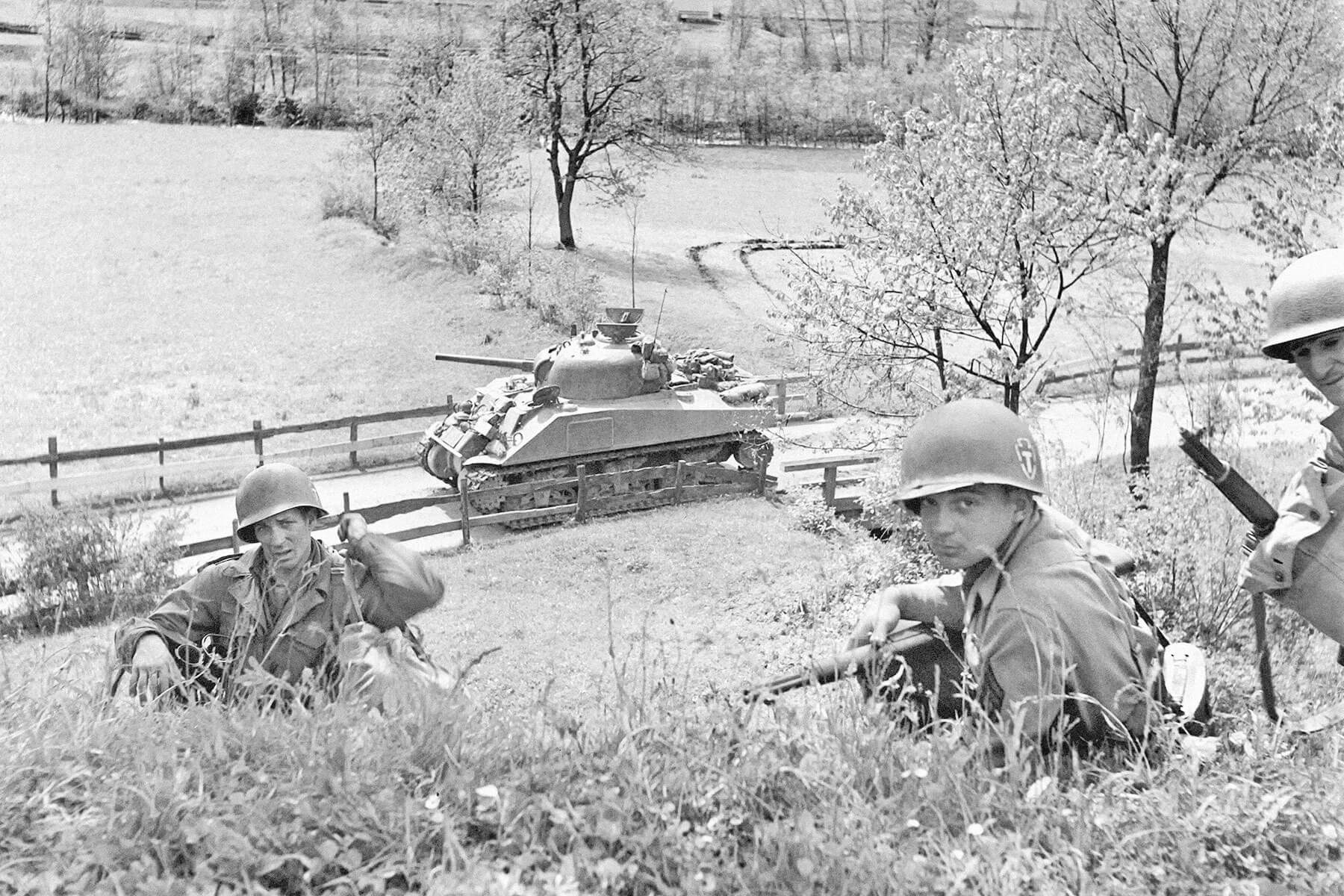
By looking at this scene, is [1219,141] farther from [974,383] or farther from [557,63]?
[557,63]

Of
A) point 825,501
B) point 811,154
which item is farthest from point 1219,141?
point 811,154

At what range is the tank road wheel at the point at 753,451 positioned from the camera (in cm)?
1956

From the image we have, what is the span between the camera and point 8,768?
2.93m

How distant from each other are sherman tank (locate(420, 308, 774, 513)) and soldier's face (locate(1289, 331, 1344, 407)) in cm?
1359

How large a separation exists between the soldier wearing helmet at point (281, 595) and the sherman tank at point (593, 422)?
12116 mm

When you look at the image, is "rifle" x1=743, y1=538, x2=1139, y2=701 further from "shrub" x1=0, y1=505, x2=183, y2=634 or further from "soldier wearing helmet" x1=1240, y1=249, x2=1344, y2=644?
"shrub" x1=0, y1=505, x2=183, y2=634

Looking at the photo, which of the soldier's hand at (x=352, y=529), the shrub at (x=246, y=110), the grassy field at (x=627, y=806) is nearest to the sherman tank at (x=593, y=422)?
the soldier's hand at (x=352, y=529)

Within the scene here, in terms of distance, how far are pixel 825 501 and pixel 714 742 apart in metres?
15.5

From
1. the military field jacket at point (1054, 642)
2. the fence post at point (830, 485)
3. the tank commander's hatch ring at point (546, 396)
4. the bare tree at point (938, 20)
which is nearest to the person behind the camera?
the military field jacket at point (1054, 642)

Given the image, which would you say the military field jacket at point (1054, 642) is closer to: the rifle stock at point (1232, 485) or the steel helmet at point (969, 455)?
the steel helmet at point (969, 455)

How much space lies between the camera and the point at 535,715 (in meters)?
3.24

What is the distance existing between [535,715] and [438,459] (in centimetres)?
1555

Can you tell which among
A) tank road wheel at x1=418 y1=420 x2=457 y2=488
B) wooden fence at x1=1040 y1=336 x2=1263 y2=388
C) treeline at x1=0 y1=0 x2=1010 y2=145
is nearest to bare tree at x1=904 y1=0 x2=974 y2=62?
treeline at x1=0 y1=0 x2=1010 y2=145

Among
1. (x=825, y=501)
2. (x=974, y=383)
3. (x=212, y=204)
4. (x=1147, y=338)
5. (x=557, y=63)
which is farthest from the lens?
(x=557, y=63)
